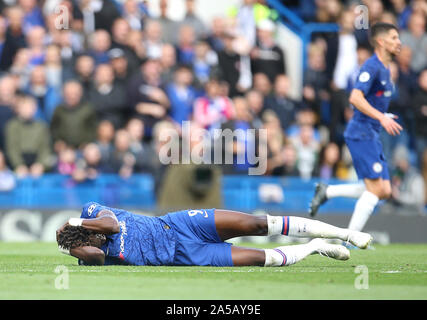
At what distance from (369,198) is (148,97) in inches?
244

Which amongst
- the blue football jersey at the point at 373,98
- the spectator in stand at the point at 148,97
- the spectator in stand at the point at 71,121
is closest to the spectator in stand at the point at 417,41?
the spectator in stand at the point at 148,97

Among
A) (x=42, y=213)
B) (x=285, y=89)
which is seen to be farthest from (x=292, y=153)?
(x=42, y=213)

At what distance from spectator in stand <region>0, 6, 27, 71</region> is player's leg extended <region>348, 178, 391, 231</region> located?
817 cm

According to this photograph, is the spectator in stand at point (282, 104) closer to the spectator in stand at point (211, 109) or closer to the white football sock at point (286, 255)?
the spectator in stand at point (211, 109)

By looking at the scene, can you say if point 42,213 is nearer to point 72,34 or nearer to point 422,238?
point 72,34

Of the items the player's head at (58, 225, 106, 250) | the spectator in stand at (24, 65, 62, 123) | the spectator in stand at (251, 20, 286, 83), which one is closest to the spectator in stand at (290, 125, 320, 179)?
the spectator in stand at (251, 20, 286, 83)

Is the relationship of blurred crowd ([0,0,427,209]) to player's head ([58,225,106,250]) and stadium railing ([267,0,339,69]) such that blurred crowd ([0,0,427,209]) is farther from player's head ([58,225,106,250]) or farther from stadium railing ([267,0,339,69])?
player's head ([58,225,106,250])

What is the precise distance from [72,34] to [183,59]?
7.10 ft

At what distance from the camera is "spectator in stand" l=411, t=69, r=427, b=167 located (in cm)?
1862

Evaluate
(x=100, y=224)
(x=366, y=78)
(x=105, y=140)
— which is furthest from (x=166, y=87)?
(x=100, y=224)

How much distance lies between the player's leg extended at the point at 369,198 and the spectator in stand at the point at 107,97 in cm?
623

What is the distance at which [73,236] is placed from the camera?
932 centimetres

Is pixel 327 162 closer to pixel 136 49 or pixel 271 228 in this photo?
pixel 136 49

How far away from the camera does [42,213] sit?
1598 cm
